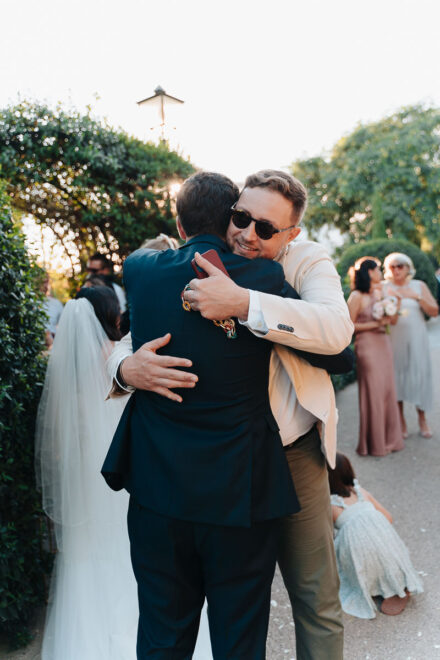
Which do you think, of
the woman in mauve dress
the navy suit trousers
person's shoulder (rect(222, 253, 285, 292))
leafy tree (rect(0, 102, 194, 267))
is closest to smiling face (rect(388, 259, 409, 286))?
the woman in mauve dress

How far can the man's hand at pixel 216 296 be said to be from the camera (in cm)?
153

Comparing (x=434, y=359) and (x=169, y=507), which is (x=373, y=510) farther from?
(x=434, y=359)

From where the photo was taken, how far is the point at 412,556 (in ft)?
12.7

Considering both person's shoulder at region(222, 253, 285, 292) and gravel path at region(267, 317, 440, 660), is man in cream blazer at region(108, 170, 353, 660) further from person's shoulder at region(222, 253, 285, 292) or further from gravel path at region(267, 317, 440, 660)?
gravel path at region(267, 317, 440, 660)

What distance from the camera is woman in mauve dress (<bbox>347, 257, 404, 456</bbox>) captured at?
19.8 feet

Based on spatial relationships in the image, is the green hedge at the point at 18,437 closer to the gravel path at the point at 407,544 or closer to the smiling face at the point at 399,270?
the gravel path at the point at 407,544

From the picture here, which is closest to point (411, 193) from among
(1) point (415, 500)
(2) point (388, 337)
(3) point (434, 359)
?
(3) point (434, 359)

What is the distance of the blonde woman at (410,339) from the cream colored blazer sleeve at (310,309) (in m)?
4.79

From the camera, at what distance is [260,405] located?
1725mm

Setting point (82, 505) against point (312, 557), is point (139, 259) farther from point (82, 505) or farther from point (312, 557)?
point (82, 505)

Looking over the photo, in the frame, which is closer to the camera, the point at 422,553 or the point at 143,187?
the point at 422,553

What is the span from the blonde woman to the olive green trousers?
4788 mm

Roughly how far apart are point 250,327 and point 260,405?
284mm

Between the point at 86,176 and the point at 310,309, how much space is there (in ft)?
15.3
